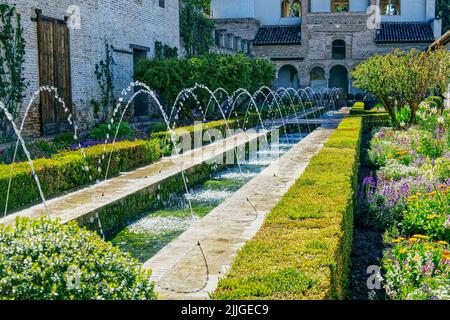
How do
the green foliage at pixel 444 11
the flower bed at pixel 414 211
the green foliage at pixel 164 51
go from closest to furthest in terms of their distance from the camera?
1. the flower bed at pixel 414 211
2. the green foliage at pixel 164 51
3. the green foliage at pixel 444 11

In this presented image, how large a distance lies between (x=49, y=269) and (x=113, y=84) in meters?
15.1

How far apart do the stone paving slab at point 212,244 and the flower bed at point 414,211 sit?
1.12m

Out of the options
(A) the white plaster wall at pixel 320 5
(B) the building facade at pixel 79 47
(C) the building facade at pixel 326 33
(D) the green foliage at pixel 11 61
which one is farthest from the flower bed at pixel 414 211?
(A) the white plaster wall at pixel 320 5

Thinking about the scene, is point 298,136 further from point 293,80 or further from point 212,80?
point 293,80

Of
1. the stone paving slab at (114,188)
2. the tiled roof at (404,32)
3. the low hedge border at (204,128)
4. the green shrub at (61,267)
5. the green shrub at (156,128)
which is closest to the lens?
the green shrub at (61,267)

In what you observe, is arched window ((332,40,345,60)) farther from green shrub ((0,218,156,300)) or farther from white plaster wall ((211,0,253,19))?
green shrub ((0,218,156,300))

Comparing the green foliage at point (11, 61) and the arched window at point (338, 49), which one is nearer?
the green foliage at point (11, 61)

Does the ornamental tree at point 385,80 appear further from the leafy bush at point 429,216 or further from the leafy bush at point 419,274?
the leafy bush at point 419,274

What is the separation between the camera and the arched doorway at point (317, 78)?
38.5m

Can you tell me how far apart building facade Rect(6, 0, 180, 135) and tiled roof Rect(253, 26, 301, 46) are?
17836 millimetres

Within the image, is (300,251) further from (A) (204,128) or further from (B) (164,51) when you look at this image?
(B) (164,51)

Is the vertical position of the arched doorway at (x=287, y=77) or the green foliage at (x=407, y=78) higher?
the arched doorway at (x=287, y=77)

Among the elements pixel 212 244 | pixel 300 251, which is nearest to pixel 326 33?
pixel 212 244

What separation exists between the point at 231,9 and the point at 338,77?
787 cm
